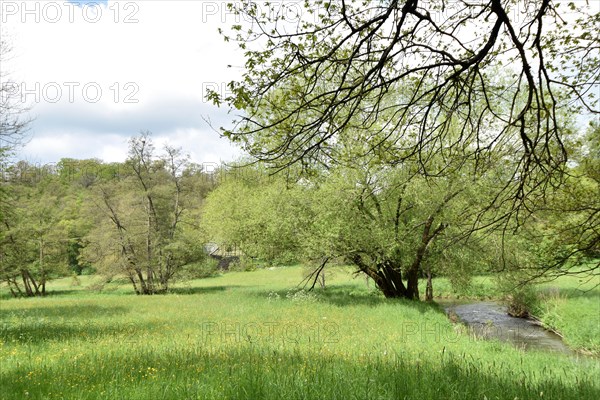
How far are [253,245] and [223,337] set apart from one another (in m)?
13.5

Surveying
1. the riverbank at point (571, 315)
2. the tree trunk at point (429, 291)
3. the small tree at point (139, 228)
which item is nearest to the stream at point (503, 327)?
the riverbank at point (571, 315)

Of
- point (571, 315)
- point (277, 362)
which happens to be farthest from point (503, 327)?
point (277, 362)

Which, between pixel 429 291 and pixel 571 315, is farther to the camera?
pixel 429 291

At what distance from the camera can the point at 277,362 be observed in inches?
243

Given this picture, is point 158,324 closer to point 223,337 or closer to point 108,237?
point 223,337

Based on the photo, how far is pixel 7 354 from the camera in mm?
8070

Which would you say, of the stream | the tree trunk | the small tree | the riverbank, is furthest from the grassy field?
the small tree

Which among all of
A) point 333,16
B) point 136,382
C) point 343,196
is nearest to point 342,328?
point 343,196

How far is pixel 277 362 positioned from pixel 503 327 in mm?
15774

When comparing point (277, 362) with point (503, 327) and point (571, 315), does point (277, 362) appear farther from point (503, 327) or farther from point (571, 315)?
point (571, 315)

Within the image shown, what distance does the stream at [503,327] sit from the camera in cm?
1505

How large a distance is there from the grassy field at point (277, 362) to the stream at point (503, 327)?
5.07 ft

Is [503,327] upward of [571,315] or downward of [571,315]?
downward

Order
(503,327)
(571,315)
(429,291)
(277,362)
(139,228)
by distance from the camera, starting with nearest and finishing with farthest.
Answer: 1. (277,362)
2. (571,315)
3. (503,327)
4. (429,291)
5. (139,228)
